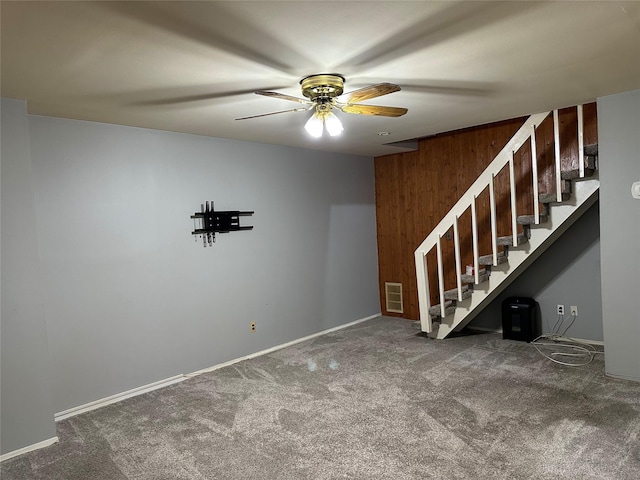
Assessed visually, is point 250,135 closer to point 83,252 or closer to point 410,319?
point 83,252

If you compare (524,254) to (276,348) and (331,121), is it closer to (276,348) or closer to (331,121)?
(331,121)

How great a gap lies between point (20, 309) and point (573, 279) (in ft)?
16.5

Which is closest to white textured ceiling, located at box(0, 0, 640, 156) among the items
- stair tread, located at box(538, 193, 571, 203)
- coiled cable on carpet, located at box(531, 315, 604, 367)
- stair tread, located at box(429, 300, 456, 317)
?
stair tread, located at box(538, 193, 571, 203)

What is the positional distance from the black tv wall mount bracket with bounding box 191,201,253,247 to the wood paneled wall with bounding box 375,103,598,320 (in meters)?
2.56

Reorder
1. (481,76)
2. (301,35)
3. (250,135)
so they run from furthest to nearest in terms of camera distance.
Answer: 1. (250,135)
2. (481,76)
3. (301,35)

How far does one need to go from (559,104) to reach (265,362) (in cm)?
368

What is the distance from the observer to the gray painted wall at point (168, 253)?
3.44 m

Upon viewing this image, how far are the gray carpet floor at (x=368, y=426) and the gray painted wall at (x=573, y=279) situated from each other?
28.8 inches

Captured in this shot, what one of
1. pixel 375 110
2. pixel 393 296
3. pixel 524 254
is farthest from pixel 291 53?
pixel 393 296

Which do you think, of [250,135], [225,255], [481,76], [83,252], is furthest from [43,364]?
[481,76]

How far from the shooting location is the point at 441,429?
294 cm

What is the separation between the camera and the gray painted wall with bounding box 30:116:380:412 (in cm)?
344

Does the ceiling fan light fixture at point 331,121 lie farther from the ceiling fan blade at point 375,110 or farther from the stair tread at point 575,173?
the stair tread at point 575,173

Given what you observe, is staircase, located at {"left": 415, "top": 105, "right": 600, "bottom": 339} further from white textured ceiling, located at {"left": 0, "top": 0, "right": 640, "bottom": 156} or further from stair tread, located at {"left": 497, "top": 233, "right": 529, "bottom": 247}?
white textured ceiling, located at {"left": 0, "top": 0, "right": 640, "bottom": 156}
